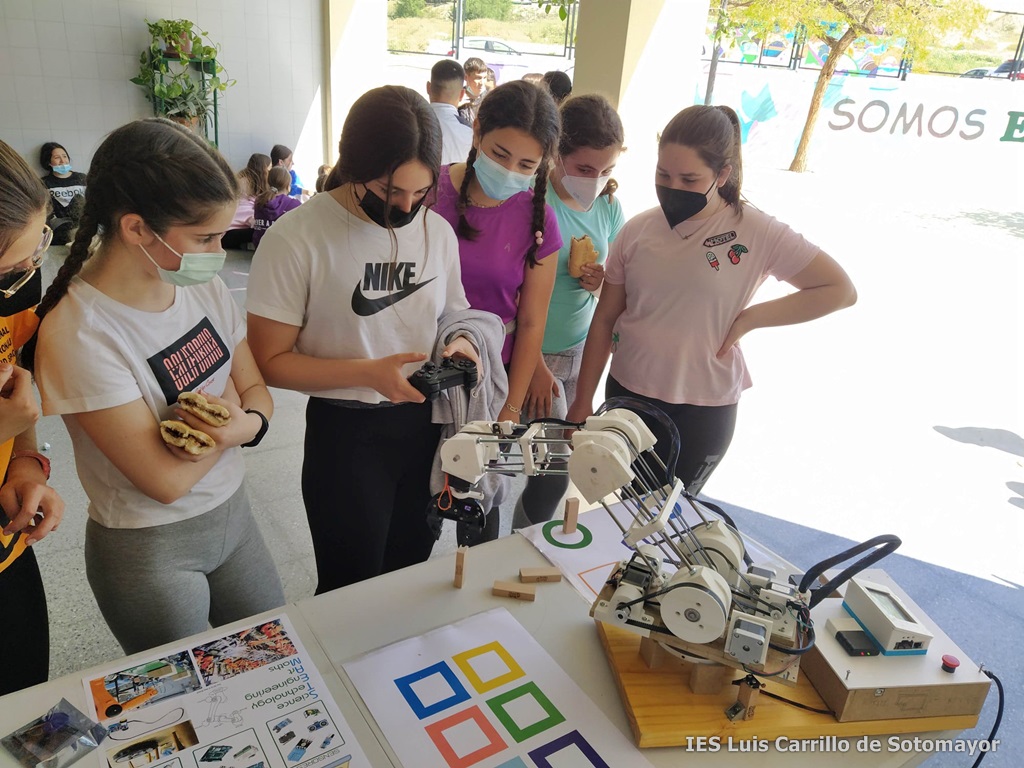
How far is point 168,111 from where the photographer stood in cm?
598

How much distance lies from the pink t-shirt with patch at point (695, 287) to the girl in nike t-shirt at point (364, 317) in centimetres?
48

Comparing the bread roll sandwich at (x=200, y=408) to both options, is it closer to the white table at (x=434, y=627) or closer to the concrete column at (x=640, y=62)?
the white table at (x=434, y=627)

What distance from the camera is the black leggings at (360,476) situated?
137 cm

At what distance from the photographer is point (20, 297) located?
992mm

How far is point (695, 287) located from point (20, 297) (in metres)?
1.32

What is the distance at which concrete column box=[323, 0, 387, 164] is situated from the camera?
21.8 ft

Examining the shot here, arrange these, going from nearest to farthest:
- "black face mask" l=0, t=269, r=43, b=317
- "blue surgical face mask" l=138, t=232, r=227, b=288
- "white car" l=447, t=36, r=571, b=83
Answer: "black face mask" l=0, t=269, r=43, b=317, "blue surgical face mask" l=138, t=232, r=227, b=288, "white car" l=447, t=36, r=571, b=83

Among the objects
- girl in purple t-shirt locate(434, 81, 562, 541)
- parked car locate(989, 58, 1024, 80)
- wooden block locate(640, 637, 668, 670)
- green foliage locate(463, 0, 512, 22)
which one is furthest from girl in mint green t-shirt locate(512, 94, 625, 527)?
parked car locate(989, 58, 1024, 80)

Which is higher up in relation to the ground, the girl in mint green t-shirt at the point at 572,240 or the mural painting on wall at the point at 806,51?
the mural painting on wall at the point at 806,51

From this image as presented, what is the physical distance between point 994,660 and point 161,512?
2.36 meters

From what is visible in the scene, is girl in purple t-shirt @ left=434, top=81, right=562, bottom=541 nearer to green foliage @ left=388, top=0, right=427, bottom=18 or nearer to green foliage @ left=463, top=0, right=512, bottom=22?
green foliage @ left=463, top=0, right=512, bottom=22

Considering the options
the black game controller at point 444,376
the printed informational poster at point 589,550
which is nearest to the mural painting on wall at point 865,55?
the printed informational poster at point 589,550

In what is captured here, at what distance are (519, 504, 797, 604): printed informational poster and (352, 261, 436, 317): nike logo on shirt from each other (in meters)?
0.55

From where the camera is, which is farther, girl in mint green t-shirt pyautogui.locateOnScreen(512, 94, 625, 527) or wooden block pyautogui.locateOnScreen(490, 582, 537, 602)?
girl in mint green t-shirt pyautogui.locateOnScreen(512, 94, 625, 527)
